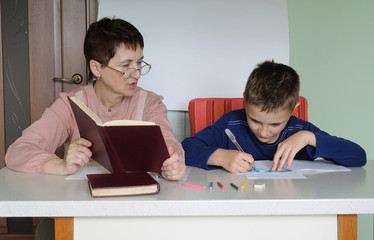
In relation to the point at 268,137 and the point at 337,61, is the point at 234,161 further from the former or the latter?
the point at 337,61

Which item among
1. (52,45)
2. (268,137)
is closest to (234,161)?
(268,137)

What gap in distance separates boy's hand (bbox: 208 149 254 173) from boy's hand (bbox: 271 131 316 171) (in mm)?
80

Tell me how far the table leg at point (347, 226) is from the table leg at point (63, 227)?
55 cm

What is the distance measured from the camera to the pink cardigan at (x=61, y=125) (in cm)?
105

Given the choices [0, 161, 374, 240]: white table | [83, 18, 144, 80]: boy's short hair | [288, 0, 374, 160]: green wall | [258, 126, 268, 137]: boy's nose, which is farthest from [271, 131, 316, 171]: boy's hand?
[288, 0, 374, 160]: green wall

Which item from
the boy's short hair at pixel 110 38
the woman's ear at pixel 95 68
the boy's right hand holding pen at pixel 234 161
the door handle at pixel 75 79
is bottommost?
the boy's right hand holding pen at pixel 234 161

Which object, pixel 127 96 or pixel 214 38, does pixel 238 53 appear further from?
pixel 127 96

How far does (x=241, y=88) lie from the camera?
2008mm

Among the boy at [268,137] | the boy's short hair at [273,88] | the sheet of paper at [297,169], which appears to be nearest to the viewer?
the sheet of paper at [297,169]

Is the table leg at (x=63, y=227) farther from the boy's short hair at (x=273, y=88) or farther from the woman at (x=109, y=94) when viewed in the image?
the boy's short hair at (x=273, y=88)

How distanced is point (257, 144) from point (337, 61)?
1016 millimetres

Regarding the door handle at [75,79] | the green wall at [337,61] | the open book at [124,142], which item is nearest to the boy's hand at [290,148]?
the open book at [124,142]

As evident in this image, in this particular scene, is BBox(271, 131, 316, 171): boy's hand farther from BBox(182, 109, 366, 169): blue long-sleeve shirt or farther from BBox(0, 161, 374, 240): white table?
BBox(0, 161, 374, 240): white table

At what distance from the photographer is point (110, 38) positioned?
1403 mm
